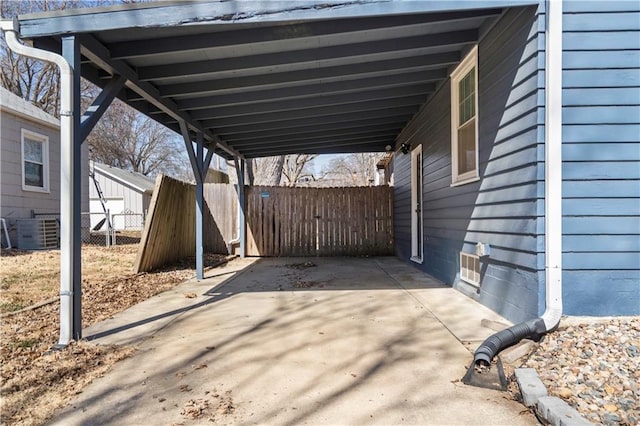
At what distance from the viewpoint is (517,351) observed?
266cm

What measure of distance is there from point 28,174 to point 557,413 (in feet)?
36.6

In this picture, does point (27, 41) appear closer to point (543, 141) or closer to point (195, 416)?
point (195, 416)

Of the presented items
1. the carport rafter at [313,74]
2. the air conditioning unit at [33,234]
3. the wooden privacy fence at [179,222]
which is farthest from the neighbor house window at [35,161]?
the carport rafter at [313,74]

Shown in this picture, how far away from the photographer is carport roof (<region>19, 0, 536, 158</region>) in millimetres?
3086

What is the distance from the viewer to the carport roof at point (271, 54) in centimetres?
309

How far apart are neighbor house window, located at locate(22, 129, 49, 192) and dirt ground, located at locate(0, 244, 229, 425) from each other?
244cm

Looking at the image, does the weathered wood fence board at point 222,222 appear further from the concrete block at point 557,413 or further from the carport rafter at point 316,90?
the concrete block at point 557,413

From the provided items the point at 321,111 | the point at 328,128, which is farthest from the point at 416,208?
the point at 321,111

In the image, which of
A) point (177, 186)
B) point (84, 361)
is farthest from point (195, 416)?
point (177, 186)

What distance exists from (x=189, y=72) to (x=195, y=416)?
3.53 metres

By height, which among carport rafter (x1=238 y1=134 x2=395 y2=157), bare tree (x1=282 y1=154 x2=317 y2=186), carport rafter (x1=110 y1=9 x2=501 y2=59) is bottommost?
carport rafter (x1=238 y1=134 x2=395 y2=157)

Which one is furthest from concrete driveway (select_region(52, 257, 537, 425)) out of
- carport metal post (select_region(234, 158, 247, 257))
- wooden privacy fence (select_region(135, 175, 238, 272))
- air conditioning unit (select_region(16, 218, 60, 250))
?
air conditioning unit (select_region(16, 218, 60, 250))

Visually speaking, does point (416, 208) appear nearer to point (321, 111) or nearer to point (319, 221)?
point (321, 111)

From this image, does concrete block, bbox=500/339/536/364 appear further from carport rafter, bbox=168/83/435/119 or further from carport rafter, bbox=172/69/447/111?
carport rafter, bbox=168/83/435/119
